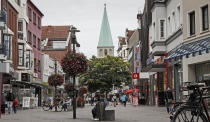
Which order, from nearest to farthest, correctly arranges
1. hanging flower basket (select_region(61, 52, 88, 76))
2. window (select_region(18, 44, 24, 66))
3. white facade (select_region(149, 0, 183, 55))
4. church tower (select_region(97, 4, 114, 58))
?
hanging flower basket (select_region(61, 52, 88, 76)), white facade (select_region(149, 0, 183, 55)), window (select_region(18, 44, 24, 66)), church tower (select_region(97, 4, 114, 58))

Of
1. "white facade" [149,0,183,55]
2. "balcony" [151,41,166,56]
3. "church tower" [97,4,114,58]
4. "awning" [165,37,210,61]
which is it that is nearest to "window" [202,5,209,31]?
"awning" [165,37,210,61]

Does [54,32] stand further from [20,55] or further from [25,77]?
[25,77]

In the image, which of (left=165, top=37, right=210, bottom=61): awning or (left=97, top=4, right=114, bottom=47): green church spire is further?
(left=97, top=4, right=114, bottom=47): green church spire

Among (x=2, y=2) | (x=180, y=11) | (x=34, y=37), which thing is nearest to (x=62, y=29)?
(x=34, y=37)

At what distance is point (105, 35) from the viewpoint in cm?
17788

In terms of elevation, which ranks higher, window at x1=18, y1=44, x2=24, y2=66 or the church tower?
the church tower

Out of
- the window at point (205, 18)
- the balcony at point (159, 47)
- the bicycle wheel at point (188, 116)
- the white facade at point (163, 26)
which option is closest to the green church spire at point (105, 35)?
the white facade at point (163, 26)

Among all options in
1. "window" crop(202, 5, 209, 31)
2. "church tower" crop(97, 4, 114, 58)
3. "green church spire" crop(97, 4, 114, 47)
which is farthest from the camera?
"church tower" crop(97, 4, 114, 58)

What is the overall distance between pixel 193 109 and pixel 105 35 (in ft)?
562

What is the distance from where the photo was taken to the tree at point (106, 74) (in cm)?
8219

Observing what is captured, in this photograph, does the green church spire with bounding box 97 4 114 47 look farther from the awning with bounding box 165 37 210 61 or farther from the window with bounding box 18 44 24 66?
the awning with bounding box 165 37 210 61

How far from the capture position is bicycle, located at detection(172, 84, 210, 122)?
7.00m

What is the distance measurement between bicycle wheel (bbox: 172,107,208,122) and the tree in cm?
7428

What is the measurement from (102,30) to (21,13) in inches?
5056
